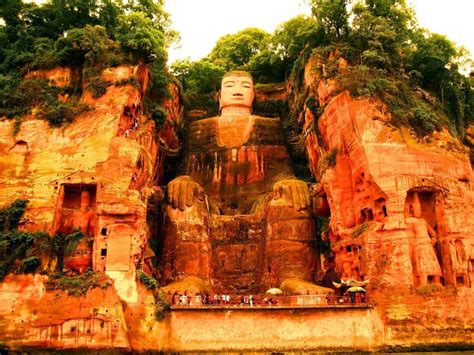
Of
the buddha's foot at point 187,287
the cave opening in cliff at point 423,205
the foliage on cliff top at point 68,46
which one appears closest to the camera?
the buddha's foot at point 187,287

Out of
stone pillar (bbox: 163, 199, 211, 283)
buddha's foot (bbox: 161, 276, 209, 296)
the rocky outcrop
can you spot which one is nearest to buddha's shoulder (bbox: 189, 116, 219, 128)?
stone pillar (bbox: 163, 199, 211, 283)

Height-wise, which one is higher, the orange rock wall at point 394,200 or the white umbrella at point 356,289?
the orange rock wall at point 394,200

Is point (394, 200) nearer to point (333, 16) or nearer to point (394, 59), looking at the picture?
point (394, 59)

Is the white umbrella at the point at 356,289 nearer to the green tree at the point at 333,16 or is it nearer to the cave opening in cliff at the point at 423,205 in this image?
the cave opening in cliff at the point at 423,205

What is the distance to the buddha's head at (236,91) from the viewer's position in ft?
129

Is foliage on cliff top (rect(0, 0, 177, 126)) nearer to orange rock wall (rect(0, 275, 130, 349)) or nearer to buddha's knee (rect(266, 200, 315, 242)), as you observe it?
orange rock wall (rect(0, 275, 130, 349))

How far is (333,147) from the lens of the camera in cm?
2958

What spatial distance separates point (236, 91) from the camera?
129ft

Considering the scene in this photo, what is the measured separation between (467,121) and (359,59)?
27.1 ft

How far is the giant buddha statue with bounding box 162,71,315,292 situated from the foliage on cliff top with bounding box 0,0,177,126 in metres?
6.45

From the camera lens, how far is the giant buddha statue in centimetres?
2898

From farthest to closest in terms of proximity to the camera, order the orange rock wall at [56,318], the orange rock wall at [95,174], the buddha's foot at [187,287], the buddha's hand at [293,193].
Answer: the buddha's hand at [293,193], the buddha's foot at [187,287], the orange rock wall at [95,174], the orange rock wall at [56,318]

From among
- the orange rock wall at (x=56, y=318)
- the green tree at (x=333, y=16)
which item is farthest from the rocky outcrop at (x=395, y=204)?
the orange rock wall at (x=56, y=318)

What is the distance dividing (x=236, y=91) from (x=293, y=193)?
11.5 meters
